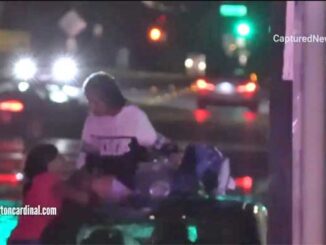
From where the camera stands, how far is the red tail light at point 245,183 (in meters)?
3.48

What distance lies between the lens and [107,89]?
321 centimetres

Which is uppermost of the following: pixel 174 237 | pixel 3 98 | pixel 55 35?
pixel 55 35

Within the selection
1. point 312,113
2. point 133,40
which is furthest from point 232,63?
point 312,113

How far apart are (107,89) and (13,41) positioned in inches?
32.5

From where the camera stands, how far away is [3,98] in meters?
3.97

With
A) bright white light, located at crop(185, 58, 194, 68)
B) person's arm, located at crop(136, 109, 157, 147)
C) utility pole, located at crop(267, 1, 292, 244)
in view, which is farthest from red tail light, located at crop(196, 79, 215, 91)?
utility pole, located at crop(267, 1, 292, 244)

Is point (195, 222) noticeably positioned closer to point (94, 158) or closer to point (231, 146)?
point (94, 158)

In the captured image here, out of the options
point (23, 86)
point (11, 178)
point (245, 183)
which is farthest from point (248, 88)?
point (11, 178)

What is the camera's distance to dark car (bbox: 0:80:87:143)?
3.75 meters

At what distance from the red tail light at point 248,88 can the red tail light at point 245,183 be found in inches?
25.6

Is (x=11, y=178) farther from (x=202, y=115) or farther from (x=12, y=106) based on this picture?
(x=202, y=115)

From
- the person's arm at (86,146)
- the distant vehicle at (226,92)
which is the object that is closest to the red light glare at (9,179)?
the person's arm at (86,146)

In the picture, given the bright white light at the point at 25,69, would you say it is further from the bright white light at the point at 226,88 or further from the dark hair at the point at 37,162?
the bright white light at the point at 226,88

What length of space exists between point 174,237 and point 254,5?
121 centimetres
